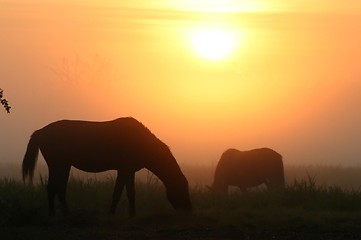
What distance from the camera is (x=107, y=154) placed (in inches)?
590

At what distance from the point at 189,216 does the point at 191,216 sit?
0.14 feet

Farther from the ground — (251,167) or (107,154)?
(251,167)

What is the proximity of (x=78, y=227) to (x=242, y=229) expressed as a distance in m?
2.98

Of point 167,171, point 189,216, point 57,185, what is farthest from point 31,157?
point 189,216

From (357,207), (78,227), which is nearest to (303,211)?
(357,207)

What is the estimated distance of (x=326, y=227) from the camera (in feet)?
41.3

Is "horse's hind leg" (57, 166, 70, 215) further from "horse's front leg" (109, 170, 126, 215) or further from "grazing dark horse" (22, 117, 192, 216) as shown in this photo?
"horse's front leg" (109, 170, 126, 215)

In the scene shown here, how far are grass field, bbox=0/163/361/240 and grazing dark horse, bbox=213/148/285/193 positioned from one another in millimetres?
10138

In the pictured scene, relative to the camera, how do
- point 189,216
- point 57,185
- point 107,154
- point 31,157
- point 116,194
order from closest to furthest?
point 189,216 → point 116,194 → point 57,185 → point 107,154 → point 31,157

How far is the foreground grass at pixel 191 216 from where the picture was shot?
39.7ft

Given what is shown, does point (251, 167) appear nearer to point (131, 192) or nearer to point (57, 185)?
point (131, 192)

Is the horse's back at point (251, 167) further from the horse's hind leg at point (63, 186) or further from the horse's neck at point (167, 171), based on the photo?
the horse's hind leg at point (63, 186)

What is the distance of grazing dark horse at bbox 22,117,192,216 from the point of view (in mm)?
14630

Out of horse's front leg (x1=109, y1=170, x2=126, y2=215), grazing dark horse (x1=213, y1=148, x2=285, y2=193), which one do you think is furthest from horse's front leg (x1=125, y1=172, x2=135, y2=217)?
grazing dark horse (x1=213, y1=148, x2=285, y2=193)
